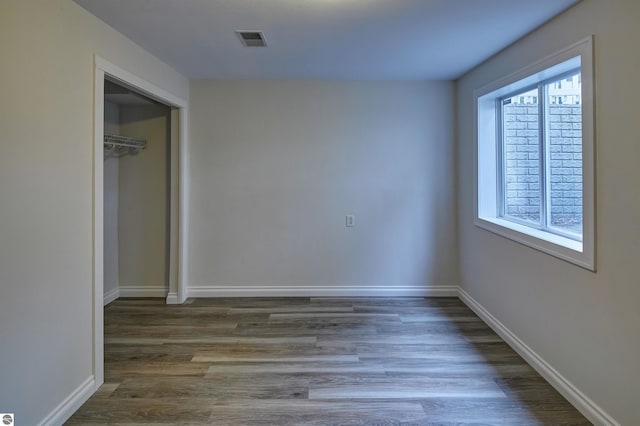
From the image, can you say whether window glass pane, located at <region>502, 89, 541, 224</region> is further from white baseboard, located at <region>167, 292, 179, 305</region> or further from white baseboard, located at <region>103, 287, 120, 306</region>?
white baseboard, located at <region>103, 287, 120, 306</region>

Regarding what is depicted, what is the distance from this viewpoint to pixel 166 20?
249 centimetres

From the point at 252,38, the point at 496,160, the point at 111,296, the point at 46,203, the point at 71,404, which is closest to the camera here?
the point at 46,203

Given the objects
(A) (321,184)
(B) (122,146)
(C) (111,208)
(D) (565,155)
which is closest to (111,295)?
(C) (111,208)

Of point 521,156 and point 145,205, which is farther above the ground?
point 521,156

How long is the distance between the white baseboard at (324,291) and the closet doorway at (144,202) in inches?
13.4

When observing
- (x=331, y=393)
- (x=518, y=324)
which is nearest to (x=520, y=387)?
(x=518, y=324)

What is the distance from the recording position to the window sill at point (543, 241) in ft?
7.28

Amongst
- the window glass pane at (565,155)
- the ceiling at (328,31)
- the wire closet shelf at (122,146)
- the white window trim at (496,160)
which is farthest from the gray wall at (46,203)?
the window glass pane at (565,155)

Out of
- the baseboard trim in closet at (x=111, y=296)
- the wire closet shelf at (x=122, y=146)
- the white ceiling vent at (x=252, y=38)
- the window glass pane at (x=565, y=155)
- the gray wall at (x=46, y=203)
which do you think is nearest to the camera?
the gray wall at (x=46, y=203)

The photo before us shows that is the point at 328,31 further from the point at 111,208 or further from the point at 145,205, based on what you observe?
the point at 111,208

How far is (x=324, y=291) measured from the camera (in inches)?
167

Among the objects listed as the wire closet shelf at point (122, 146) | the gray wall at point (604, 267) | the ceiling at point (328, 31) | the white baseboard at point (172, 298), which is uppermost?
the ceiling at point (328, 31)

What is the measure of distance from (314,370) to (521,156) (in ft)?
7.86

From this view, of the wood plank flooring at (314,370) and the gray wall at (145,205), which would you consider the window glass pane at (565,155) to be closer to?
the wood plank flooring at (314,370)
